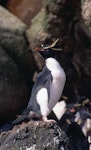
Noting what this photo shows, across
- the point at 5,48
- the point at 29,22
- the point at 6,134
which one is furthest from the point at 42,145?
the point at 29,22

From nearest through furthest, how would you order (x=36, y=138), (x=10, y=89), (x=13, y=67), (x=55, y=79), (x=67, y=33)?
(x=36, y=138) → (x=55, y=79) → (x=10, y=89) → (x=13, y=67) → (x=67, y=33)

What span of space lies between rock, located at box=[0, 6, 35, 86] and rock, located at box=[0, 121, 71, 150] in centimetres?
96

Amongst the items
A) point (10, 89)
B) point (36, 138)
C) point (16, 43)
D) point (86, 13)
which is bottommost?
point (36, 138)

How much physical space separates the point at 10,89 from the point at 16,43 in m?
0.46

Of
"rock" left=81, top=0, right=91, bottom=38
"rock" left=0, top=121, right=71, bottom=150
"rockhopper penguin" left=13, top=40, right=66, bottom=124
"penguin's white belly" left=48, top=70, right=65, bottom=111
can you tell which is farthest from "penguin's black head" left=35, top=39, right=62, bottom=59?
"rock" left=0, top=121, right=71, bottom=150

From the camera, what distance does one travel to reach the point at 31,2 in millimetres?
3857

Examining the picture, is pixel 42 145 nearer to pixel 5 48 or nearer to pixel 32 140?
pixel 32 140

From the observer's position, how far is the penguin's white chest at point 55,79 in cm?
279

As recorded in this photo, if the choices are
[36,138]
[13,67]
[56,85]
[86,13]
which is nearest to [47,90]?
[56,85]

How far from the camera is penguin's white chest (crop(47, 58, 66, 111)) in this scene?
2787mm

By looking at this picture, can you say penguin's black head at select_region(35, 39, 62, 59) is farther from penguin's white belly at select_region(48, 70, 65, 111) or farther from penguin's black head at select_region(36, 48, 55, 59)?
penguin's white belly at select_region(48, 70, 65, 111)

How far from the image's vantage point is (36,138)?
2.50m

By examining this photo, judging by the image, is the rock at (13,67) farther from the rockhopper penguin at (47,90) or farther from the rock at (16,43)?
the rockhopper penguin at (47,90)

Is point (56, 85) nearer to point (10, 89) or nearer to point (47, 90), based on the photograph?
point (47, 90)
